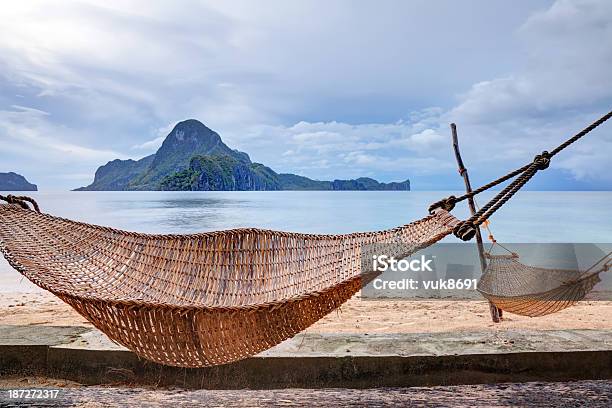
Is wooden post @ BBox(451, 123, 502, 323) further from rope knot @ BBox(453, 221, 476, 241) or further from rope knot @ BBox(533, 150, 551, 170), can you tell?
rope knot @ BBox(453, 221, 476, 241)

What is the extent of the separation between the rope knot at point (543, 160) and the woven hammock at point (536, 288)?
59 cm

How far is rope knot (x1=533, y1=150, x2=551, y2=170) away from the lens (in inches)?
69.3

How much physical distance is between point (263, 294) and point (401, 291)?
11.9ft

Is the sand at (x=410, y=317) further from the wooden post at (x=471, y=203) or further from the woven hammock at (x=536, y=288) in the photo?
the woven hammock at (x=536, y=288)

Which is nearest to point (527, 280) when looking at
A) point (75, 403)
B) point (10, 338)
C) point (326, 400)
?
point (326, 400)

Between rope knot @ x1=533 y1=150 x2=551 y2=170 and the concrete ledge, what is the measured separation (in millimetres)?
744

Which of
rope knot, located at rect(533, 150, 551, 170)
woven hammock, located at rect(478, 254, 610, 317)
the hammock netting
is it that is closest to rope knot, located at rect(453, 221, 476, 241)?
the hammock netting

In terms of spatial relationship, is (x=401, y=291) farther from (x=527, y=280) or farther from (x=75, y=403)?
(x=75, y=403)

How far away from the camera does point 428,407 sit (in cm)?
174

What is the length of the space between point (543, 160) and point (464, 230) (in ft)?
1.61

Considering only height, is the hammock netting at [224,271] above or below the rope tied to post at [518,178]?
below

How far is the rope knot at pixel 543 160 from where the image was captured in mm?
1760

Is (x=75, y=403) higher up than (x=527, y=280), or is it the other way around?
(x=527, y=280)

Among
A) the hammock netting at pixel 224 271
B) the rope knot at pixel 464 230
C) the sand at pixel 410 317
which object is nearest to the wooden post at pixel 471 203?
the sand at pixel 410 317
